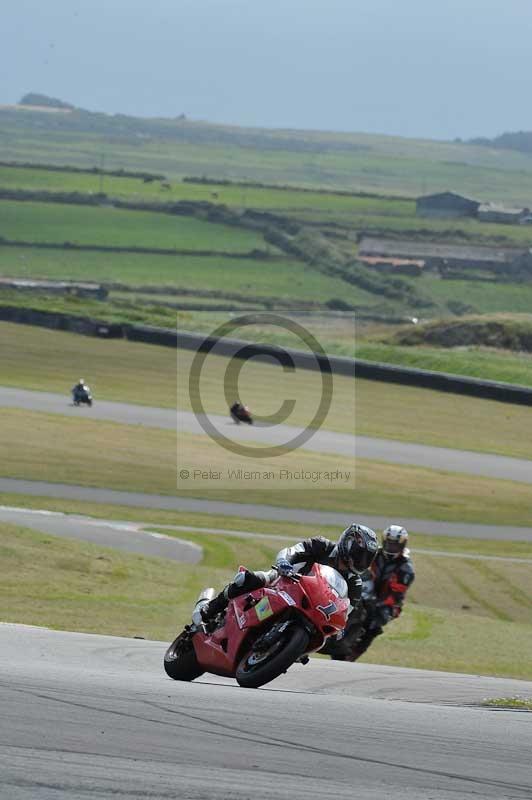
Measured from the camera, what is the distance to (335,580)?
9984 mm

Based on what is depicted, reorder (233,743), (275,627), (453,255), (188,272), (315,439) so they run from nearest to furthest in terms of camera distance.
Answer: (233,743) < (275,627) < (315,439) < (188,272) < (453,255)

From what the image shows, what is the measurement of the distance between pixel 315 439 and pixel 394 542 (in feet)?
78.0

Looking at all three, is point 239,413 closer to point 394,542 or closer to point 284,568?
point 394,542

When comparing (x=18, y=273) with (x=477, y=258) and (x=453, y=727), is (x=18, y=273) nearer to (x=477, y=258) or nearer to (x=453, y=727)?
(x=477, y=258)

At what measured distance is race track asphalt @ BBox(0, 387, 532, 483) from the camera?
122 ft

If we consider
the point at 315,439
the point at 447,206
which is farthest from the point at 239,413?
the point at 447,206

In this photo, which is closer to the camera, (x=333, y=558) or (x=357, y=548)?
(x=357, y=548)

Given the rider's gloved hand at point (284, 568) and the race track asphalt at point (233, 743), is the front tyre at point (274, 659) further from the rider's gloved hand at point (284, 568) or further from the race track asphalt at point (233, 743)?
the rider's gloved hand at point (284, 568)

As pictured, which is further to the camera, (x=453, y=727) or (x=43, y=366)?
(x=43, y=366)

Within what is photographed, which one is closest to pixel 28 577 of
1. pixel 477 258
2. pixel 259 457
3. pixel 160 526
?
pixel 160 526

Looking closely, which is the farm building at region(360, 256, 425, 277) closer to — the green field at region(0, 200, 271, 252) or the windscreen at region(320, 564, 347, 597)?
the green field at region(0, 200, 271, 252)

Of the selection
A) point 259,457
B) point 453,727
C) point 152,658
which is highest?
point 453,727

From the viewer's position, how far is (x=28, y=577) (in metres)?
19.4

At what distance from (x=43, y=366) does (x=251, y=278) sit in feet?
161
